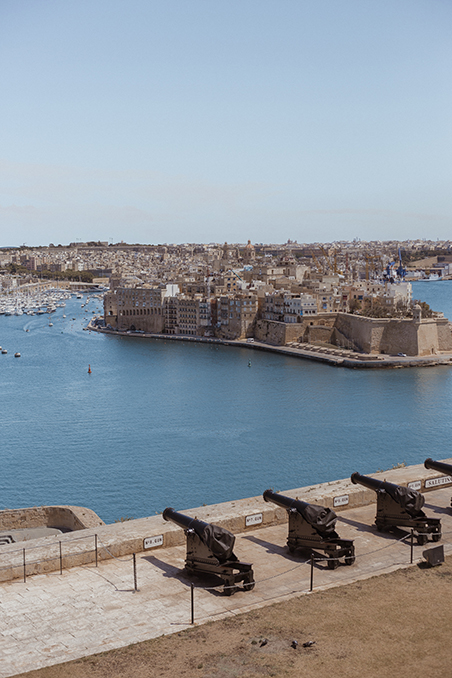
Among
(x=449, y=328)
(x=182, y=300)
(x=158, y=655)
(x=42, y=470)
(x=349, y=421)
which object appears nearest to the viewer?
(x=158, y=655)

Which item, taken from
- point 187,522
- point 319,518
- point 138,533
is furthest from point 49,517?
point 319,518

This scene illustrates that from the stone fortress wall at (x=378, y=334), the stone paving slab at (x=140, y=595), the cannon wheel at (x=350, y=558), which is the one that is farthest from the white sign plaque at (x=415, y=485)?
the stone fortress wall at (x=378, y=334)

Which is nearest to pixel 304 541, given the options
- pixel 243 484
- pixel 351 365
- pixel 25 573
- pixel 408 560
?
pixel 408 560

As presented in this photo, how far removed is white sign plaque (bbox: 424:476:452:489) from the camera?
225 inches

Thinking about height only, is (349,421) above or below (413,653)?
below

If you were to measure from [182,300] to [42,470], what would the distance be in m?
24.2

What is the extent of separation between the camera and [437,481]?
5750mm

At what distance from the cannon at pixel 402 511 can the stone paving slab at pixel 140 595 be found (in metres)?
0.09

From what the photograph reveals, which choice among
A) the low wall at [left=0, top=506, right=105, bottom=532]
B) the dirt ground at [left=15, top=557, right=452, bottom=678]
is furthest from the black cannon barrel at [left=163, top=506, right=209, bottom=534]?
the low wall at [left=0, top=506, right=105, bottom=532]

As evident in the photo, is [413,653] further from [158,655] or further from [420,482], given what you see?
[420,482]

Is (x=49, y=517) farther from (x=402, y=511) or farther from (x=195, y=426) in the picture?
(x=195, y=426)

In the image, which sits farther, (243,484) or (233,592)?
(243,484)

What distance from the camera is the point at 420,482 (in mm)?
5660

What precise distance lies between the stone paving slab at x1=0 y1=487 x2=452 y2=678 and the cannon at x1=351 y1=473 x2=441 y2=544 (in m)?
0.09
